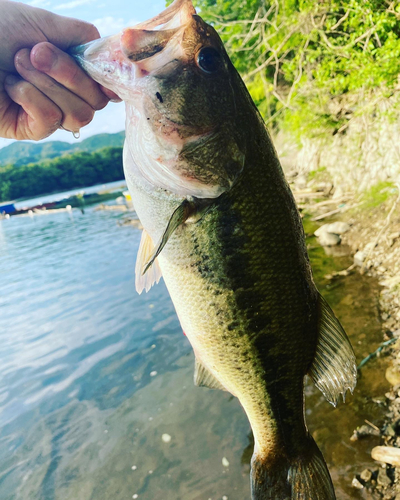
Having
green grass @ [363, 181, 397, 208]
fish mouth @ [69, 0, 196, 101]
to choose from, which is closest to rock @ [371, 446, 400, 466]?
fish mouth @ [69, 0, 196, 101]

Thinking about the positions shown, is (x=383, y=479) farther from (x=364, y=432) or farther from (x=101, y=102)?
(x=101, y=102)

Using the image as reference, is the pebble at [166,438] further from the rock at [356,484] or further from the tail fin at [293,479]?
the tail fin at [293,479]

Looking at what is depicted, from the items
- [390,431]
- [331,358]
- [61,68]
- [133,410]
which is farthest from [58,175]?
[331,358]

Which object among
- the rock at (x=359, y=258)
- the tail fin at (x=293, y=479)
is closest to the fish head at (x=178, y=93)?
the tail fin at (x=293, y=479)

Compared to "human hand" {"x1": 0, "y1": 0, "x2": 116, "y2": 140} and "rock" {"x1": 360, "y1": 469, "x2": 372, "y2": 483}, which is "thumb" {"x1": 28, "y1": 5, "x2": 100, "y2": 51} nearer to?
"human hand" {"x1": 0, "y1": 0, "x2": 116, "y2": 140}

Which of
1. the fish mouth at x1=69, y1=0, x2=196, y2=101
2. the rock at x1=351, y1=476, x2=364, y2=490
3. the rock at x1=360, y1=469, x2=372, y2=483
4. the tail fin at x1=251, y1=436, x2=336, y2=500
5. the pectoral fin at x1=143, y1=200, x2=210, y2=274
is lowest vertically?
the rock at x1=351, y1=476, x2=364, y2=490

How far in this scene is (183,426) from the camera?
15.9 feet

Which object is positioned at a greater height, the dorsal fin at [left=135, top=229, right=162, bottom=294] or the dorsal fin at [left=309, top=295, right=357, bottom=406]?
the dorsal fin at [left=135, top=229, right=162, bottom=294]

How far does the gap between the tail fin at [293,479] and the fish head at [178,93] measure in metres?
1.54

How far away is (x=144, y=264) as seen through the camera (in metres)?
1.81

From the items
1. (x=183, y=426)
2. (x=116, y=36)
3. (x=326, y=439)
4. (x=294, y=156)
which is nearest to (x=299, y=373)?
(x=116, y=36)

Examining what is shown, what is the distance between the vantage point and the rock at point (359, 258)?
7.41 metres

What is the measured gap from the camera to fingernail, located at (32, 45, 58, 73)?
57.5 inches

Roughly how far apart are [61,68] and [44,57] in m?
0.07
